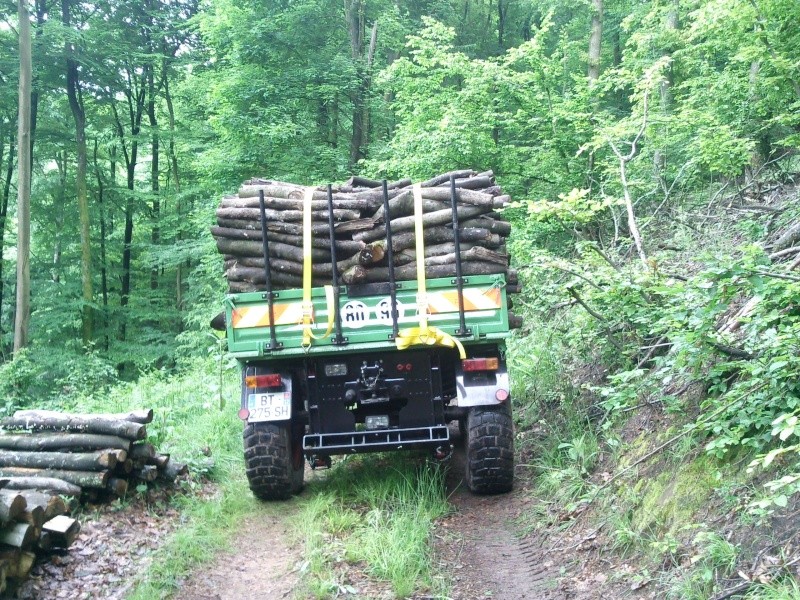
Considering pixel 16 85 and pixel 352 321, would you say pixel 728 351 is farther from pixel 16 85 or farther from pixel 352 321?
pixel 16 85

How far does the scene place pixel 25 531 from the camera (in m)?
4.63

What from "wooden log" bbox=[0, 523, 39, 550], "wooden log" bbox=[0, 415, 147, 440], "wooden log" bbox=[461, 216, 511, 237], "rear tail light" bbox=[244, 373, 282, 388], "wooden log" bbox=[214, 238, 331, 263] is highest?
"wooden log" bbox=[461, 216, 511, 237]

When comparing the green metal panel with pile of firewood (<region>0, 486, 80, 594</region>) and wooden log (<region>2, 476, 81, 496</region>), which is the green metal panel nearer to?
wooden log (<region>2, 476, 81, 496</region>)

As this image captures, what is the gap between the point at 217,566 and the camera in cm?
547

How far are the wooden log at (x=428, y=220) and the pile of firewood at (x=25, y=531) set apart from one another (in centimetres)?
328

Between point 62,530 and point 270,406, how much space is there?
207cm

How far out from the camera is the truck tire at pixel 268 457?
259 inches

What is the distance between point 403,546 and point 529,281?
5753 millimetres

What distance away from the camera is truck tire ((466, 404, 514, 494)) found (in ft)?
21.2

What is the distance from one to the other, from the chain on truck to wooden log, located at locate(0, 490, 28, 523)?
2131 mm

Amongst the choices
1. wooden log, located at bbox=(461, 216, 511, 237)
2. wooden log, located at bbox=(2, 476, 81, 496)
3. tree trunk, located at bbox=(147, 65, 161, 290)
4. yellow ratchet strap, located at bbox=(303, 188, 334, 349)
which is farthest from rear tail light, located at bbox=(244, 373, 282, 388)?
tree trunk, located at bbox=(147, 65, 161, 290)

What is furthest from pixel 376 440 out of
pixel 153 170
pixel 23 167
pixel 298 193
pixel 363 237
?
pixel 153 170

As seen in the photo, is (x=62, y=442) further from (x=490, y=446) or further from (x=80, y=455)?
(x=490, y=446)

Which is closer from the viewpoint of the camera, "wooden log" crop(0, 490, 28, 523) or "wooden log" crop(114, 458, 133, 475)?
"wooden log" crop(0, 490, 28, 523)
